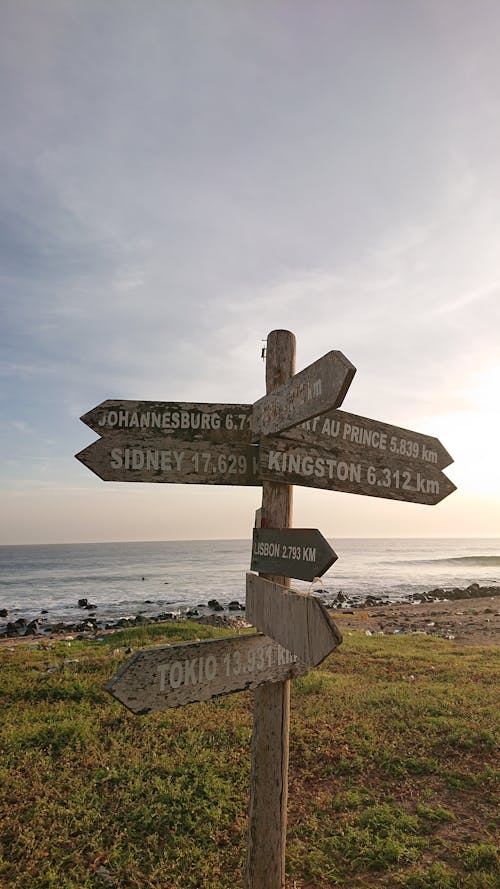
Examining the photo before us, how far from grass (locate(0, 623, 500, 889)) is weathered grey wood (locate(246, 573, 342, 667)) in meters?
3.43

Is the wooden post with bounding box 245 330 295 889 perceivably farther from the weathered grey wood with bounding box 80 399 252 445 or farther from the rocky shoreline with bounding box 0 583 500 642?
the rocky shoreline with bounding box 0 583 500 642

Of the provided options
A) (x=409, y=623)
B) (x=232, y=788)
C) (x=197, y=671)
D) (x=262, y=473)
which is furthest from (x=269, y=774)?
(x=409, y=623)

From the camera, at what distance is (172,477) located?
3.63 metres

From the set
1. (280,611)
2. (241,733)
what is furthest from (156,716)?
(280,611)

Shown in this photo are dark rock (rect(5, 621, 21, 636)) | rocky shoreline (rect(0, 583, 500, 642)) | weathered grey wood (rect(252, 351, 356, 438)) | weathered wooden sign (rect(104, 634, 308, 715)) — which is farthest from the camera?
dark rock (rect(5, 621, 21, 636))

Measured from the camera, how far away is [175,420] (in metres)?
3.71

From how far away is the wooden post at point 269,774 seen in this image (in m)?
3.70

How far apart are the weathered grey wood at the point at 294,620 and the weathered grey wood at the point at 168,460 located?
0.78 m

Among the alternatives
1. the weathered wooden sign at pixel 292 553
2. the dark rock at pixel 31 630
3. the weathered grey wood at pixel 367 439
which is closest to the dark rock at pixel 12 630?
the dark rock at pixel 31 630

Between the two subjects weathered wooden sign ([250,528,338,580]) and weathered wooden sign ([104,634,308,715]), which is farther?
weathered wooden sign ([104,634,308,715])

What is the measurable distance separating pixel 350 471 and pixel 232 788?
5.03 meters

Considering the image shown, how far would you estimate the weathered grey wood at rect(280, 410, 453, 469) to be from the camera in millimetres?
3646

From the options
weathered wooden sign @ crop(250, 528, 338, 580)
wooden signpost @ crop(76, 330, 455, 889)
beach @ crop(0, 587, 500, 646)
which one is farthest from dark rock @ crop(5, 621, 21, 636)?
weathered wooden sign @ crop(250, 528, 338, 580)

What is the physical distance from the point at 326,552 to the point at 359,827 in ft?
16.0
